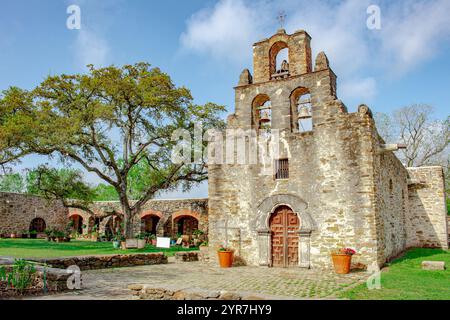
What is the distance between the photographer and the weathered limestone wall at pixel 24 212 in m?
27.8

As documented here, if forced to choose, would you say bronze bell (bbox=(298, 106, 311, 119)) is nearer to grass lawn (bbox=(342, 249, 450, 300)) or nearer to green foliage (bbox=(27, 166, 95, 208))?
grass lawn (bbox=(342, 249, 450, 300))

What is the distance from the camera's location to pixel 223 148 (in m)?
14.3

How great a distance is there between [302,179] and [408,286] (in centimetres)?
503

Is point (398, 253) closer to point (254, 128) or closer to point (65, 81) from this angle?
point (254, 128)

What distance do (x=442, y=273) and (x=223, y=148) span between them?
823cm

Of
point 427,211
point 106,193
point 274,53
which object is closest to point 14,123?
point 274,53

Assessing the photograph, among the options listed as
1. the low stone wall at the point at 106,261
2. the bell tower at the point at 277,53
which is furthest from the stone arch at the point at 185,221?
the bell tower at the point at 277,53

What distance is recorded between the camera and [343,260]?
10859 mm

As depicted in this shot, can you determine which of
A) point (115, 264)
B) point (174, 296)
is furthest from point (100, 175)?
point (174, 296)

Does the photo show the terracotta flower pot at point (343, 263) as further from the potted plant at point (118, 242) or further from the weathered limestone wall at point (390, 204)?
the potted plant at point (118, 242)

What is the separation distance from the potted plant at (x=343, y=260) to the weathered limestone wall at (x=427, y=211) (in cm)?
978

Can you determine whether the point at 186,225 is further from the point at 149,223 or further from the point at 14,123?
the point at 14,123

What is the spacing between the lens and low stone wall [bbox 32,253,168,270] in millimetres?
11008

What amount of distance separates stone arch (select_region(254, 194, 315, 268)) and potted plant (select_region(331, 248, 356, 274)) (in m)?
1.14
